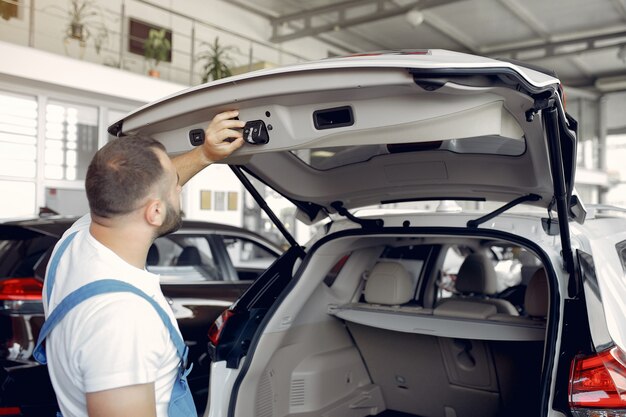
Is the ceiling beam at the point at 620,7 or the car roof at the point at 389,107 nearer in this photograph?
the car roof at the point at 389,107

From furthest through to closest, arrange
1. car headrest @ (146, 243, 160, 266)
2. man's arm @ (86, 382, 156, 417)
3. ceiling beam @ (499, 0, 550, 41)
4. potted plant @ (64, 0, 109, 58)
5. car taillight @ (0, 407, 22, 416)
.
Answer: ceiling beam @ (499, 0, 550, 41)
potted plant @ (64, 0, 109, 58)
car headrest @ (146, 243, 160, 266)
car taillight @ (0, 407, 22, 416)
man's arm @ (86, 382, 156, 417)

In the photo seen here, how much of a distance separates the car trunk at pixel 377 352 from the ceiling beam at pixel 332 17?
8.52 m

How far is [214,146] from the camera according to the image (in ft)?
5.52

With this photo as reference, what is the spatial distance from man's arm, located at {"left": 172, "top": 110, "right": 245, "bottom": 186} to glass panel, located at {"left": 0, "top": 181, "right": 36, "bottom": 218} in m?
7.05

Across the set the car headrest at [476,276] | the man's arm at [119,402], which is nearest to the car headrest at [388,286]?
the car headrest at [476,276]

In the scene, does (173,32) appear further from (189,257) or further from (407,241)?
(407,241)

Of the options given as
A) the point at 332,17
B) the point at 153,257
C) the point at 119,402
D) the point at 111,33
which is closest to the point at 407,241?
the point at 153,257

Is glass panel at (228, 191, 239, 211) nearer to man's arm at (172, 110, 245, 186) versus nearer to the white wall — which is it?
the white wall

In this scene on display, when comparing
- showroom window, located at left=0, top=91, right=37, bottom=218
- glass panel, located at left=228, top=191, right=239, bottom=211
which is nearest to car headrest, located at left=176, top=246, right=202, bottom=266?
showroom window, located at left=0, top=91, right=37, bottom=218

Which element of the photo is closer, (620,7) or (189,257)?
(189,257)

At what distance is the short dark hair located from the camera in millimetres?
1249

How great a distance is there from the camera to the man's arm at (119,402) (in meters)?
1.12

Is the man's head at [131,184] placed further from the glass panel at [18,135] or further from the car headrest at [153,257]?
the glass panel at [18,135]

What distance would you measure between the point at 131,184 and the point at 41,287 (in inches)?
79.9
